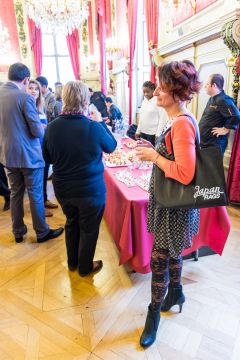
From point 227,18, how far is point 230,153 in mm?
1482

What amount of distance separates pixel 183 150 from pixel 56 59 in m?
10.8

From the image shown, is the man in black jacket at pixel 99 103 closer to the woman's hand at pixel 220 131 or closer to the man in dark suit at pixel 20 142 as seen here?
the woman's hand at pixel 220 131

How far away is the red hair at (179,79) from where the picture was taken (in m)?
1.09

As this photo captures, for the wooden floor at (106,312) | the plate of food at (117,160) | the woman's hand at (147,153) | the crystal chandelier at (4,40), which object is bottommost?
the wooden floor at (106,312)

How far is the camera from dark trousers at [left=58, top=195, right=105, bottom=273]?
5.78 feet

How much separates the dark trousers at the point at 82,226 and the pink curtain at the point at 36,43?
9.37 metres

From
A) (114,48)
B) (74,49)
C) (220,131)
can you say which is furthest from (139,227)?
(74,49)

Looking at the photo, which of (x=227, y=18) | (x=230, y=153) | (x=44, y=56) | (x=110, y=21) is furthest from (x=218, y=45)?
(x=44, y=56)

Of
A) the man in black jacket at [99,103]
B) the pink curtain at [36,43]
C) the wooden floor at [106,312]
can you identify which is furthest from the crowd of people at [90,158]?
the pink curtain at [36,43]

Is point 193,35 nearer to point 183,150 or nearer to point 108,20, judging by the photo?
point 183,150

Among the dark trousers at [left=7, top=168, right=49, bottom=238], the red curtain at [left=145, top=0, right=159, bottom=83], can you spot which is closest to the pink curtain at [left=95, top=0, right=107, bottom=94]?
the red curtain at [left=145, top=0, right=159, bottom=83]

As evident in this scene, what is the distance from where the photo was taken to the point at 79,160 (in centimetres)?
162

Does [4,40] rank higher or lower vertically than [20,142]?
higher

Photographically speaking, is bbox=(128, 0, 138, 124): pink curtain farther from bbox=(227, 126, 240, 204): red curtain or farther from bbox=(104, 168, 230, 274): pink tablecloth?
bbox=(104, 168, 230, 274): pink tablecloth
